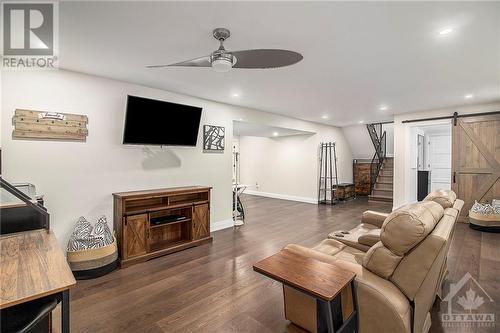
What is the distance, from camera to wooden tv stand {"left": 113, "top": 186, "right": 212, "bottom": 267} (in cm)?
321

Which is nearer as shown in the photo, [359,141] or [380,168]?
[380,168]

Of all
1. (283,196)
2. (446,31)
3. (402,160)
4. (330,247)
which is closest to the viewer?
(446,31)

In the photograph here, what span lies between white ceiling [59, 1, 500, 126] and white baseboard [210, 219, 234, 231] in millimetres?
2518

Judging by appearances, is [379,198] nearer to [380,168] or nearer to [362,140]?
[380,168]

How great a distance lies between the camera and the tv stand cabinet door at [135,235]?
10.4 ft

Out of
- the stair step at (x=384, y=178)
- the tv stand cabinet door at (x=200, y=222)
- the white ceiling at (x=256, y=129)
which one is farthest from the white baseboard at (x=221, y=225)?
the stair step at (x=384, y=178)

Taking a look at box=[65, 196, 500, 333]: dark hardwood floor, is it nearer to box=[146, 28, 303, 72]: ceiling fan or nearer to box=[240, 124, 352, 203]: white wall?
box=[146, 28, 303, 72]: ceiling fan

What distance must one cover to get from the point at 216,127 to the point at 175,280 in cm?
290

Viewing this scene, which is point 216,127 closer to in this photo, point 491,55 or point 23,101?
point 23,101

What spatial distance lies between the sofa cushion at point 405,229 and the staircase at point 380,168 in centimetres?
685

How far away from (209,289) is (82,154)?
2.44 meters

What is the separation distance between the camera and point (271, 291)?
2559 millimetres

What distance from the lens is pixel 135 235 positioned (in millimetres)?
3254

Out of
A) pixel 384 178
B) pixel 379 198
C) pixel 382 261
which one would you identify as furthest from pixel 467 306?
pixel 384 178
